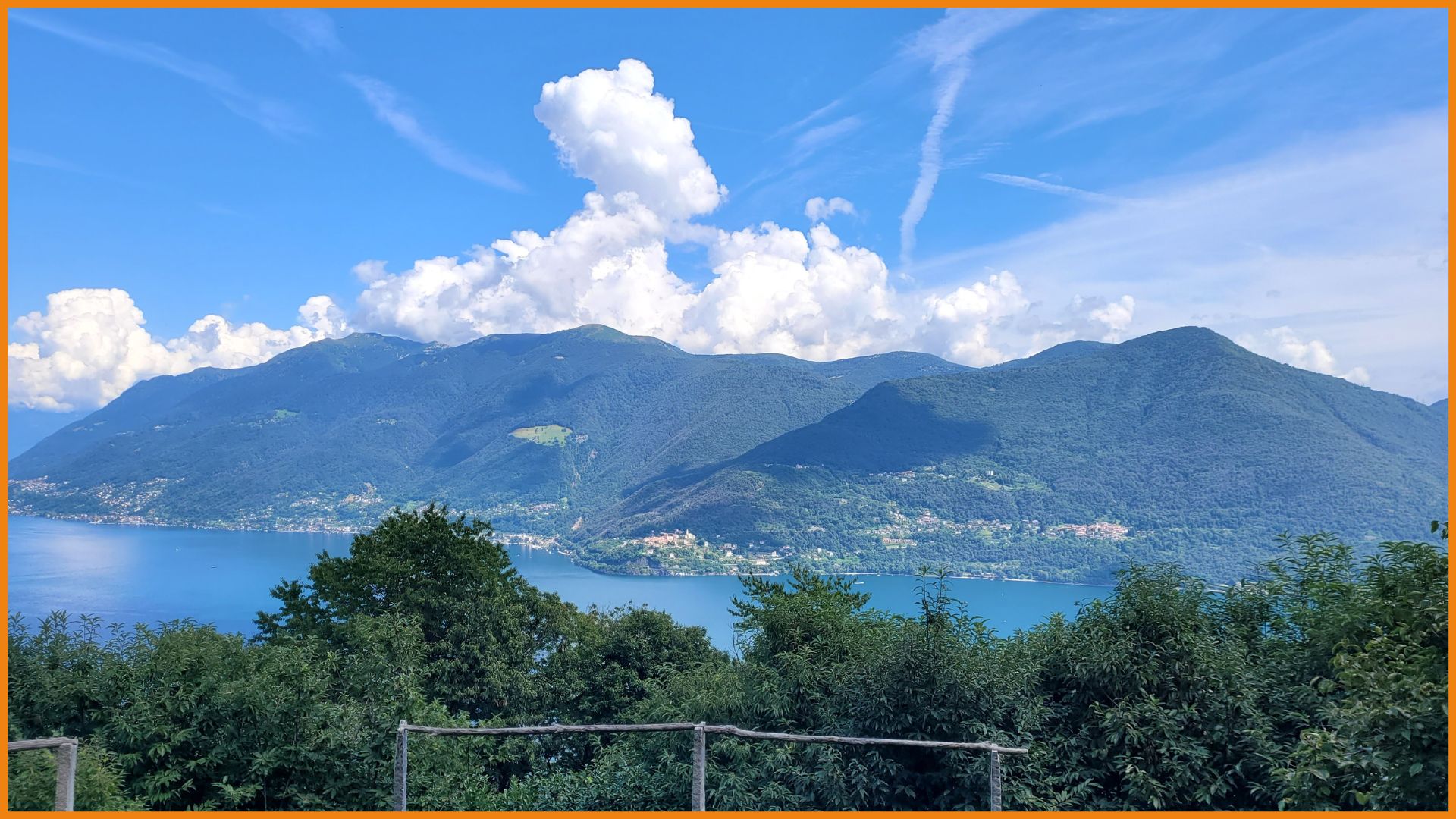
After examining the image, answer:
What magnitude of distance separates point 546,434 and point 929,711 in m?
180

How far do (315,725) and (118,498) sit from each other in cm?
16659

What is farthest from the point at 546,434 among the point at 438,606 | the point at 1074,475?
the point at 438,606

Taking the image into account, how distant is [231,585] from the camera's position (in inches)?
2869

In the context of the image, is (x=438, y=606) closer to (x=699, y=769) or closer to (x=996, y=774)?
(x=699, y=769)

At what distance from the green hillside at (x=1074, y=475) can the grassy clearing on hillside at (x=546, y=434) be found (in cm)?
5052

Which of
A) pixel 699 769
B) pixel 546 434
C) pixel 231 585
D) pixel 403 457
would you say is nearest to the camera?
pixel 699 769

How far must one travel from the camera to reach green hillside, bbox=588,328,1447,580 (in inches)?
3782

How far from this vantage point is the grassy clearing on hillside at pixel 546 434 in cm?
17662

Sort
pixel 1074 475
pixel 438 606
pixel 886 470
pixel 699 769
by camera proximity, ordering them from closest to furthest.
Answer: pixel 699 769 → pixel 438 606 → pixel 1074 475 → pixel 886 470

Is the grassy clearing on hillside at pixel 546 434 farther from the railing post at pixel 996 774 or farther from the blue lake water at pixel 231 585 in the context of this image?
the railing post at pixel 996 774

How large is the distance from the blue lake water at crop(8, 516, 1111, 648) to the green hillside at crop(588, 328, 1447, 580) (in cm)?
821

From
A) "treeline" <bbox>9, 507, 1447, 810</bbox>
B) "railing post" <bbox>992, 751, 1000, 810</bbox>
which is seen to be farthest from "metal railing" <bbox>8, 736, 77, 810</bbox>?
"railing post" <bbox>992, 751, 1000, 810</bbox>

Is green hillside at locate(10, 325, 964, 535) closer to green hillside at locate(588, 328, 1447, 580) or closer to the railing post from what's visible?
green hillside at locate(588, 328, 1447, 580)

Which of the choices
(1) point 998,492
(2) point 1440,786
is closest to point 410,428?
(1) point 998,492
